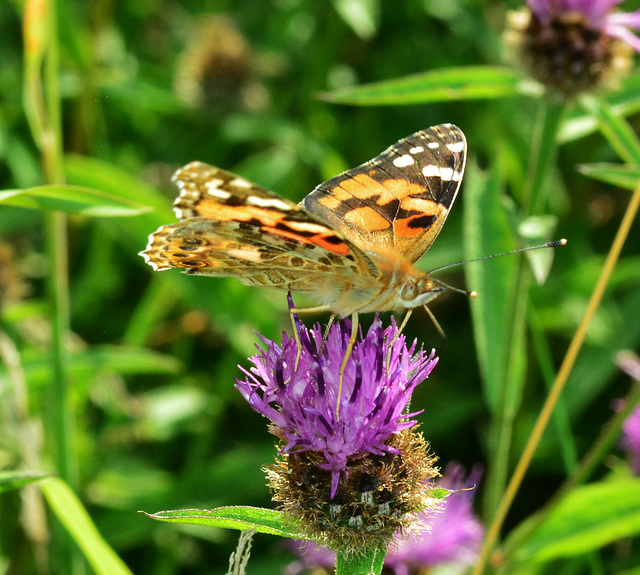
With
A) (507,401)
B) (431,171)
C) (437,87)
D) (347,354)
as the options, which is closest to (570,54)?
(437,87)

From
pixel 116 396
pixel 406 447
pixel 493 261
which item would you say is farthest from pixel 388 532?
pixel 116 396

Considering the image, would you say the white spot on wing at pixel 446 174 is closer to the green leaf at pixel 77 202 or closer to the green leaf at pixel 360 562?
the green leaf at pixel 77 202

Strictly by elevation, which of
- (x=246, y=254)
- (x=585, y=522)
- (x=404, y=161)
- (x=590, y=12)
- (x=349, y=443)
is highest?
(x=590, y=12)

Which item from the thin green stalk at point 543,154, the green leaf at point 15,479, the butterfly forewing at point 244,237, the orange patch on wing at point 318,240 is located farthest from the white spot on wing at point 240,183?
the thin green stalk at point 543,154

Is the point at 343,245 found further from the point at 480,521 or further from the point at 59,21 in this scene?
the point at 59,21

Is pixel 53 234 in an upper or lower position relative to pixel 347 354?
upper

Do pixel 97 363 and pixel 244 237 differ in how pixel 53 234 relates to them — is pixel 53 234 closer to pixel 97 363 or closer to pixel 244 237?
pixel 97 363
